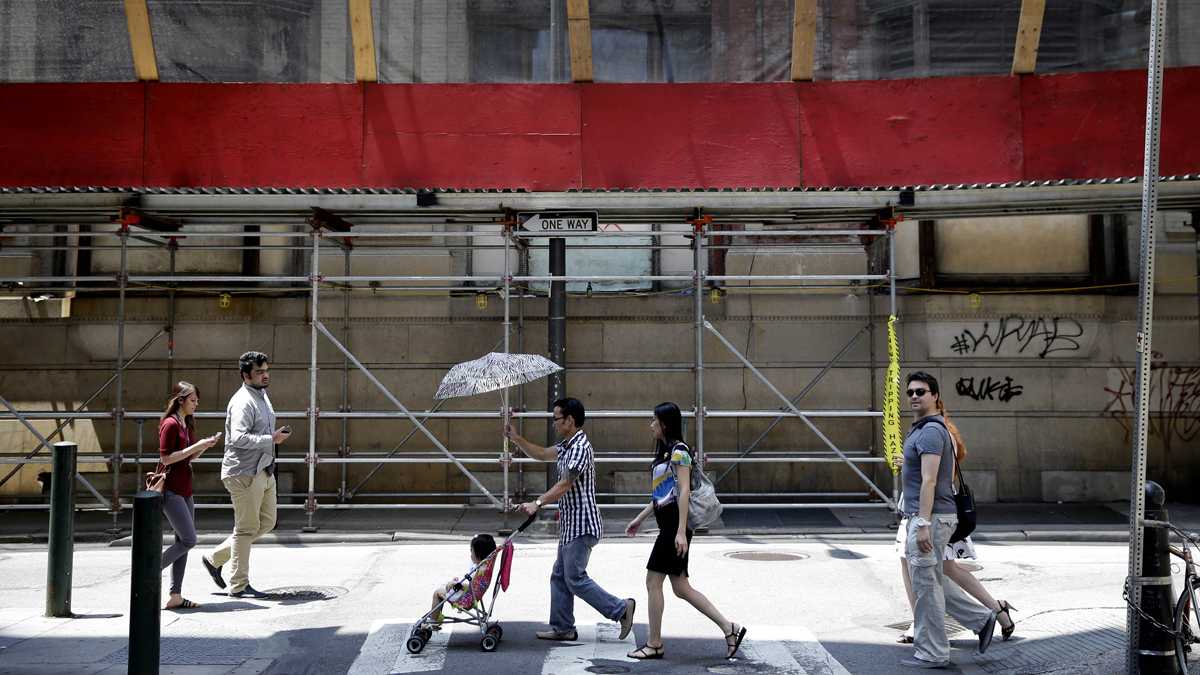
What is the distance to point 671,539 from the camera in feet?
20.4

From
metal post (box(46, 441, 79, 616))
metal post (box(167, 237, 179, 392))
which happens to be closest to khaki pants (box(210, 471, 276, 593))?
metal post (box(46, 441, 79, 616))

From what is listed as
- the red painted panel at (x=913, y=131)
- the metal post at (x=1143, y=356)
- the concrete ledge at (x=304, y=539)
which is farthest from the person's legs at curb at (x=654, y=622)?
the red painted panel at (x=913, y=131)

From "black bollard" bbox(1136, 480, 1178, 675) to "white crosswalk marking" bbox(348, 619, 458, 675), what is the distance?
392cm

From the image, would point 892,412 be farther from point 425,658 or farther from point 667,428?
point 425,658

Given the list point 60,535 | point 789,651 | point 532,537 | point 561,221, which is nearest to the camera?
point 789,651

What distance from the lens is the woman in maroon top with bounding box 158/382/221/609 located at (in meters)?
7.51

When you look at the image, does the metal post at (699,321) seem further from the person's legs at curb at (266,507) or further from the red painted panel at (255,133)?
the person's legs at curb at (266,507)

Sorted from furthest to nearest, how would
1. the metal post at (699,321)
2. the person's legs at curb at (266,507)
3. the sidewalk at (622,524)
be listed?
the metal post at (699,321) < the sidewalk at (622,524) < the person's legs at curb at (266,507)

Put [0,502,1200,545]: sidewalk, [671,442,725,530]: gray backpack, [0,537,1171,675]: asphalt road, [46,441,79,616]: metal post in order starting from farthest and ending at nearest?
1. [0,502,1200,545]: sidewalk
2. [46,441,79,616]: metal post
3. [671,442,725,530]: gray backpack
4. [0,537,1171,675]: asphalt road

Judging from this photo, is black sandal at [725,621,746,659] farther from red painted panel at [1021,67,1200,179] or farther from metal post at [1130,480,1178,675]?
red painted panel at [1021,67,1200,179]

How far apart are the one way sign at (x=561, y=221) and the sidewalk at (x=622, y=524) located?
3.22 m

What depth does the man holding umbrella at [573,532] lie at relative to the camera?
640 centimetres

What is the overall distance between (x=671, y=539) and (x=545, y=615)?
1687mm

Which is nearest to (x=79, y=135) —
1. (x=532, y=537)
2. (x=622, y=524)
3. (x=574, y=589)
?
(x=532, y=537)
